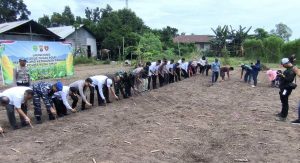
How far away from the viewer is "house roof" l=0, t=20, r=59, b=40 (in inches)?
1205

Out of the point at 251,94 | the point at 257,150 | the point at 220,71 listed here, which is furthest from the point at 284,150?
the point at 220,71

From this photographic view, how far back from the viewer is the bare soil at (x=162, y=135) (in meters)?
6.31

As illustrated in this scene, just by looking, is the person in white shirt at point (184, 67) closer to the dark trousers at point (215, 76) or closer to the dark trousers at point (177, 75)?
the dark trousers at point (177, 75)

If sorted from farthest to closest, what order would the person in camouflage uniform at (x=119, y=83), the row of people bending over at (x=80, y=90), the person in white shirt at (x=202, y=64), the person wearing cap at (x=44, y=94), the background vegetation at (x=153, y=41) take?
the background vegetation at (x=153, y=41), the person in white shirt at (x=202, y=64), the person in camouflage uniform at (x=119, y=83), the person wearing cap at (x=44, y=94), the row of people bending over at (x=80, y=90)

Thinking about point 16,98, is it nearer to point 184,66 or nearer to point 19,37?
point 184,66

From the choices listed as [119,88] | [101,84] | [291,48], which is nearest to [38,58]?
[119,88]

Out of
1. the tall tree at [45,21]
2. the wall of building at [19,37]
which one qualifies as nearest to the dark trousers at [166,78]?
the wall of building at [19,37]

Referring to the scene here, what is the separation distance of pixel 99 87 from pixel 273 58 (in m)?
24.4

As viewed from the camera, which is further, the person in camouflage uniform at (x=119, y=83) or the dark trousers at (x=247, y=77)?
the dark trousers at (x=247, y=77)

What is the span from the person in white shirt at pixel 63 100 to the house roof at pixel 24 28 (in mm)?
22480

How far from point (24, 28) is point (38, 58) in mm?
18027

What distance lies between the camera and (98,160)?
19.1 feet

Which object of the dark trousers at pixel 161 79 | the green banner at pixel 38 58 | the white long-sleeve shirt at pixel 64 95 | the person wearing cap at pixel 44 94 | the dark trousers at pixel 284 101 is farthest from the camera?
the dark trousers at pixel 161 79

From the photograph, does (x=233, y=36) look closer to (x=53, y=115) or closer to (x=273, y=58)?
(x=273, y=58)
